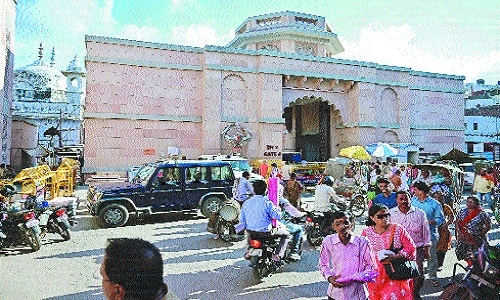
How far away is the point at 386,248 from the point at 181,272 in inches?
147

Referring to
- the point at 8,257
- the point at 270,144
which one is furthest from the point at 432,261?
the point at 270,144

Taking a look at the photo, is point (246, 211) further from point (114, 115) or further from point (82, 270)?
point (114, 115)

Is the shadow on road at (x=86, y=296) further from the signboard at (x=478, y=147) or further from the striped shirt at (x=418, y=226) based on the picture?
the signboard at (x=478, y=147)

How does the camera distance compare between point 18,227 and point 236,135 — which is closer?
point 18,227

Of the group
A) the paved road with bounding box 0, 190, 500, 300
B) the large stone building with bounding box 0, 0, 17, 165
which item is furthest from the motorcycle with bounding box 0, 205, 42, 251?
the large stone building with bounding box 0, 0, 17, 165

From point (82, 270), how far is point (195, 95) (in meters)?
16.2

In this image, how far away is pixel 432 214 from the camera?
576 centimetres

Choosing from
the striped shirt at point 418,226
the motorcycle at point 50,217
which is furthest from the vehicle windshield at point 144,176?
the striped shirt at point 418,226

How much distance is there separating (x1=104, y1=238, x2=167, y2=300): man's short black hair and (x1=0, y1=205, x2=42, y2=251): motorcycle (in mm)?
7055

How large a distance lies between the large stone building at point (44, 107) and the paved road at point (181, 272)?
22.3m

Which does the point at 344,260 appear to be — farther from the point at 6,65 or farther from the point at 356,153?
the point at 6,65

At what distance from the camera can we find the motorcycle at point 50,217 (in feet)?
27.1

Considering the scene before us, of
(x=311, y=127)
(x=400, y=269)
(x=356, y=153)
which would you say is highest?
(x=311, y=127)

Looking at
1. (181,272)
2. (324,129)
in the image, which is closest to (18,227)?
(181,272)
